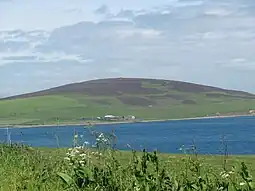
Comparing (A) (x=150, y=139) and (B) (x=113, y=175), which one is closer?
(B) (x=113, y=175)

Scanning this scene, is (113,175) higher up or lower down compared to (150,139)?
higher up

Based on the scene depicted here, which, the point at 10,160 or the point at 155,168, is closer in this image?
the point at 155,168

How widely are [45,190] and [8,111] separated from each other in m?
172

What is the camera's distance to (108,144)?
9.89 metres

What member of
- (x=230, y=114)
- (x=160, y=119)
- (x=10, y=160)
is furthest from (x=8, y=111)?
(x=10, y=160)

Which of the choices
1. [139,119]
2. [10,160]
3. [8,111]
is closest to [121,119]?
[139,119]

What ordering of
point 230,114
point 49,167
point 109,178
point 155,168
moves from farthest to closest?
point 230,114 → point 49,167 → point 109,178 → point 155,168

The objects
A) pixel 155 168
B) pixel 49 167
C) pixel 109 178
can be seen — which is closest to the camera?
pixel 155 168

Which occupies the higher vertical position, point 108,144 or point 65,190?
point 108,144

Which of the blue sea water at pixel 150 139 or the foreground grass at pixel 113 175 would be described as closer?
the foreground grass at pixel 113 175

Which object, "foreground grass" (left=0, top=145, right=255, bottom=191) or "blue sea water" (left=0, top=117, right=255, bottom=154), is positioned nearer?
"foreground grass" (left=0, top=145, right=255, bottom=191)

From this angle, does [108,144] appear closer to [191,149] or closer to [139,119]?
[191,149]

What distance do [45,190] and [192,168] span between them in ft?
7.52

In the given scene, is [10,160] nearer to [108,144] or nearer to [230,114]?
[108,144]
